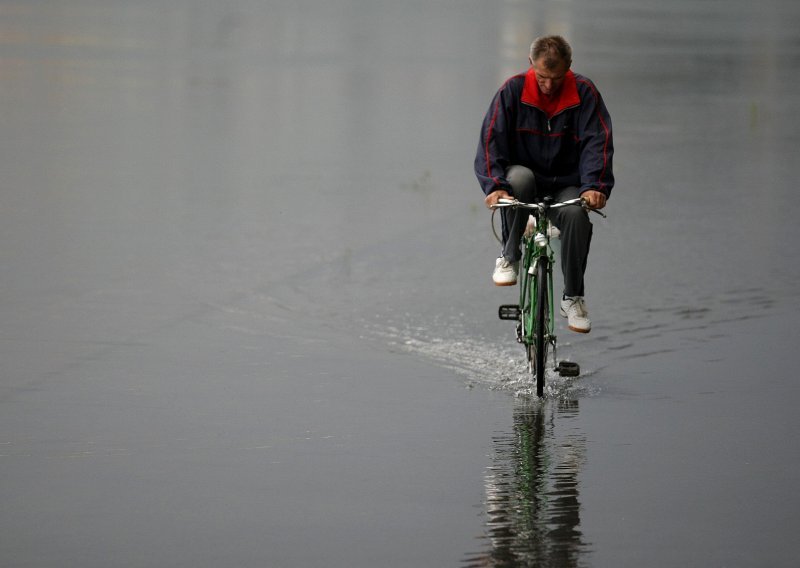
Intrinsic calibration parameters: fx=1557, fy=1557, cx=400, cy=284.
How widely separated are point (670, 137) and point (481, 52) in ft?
38.7

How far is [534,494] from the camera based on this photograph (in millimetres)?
5852

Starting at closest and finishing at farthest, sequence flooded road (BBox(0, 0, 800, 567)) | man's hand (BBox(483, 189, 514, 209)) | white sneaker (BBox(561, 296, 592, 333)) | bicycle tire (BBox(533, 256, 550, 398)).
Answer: flooded road (BBox(0, 0, 800, 567)) < bicycle tire (BBox(533, 256, 550, 398)) < man's hand (BBox(483, 189, 514, 209)) < white sneaker (BBox(561, 296, 592, 333))

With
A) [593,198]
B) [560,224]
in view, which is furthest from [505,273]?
[593,198]

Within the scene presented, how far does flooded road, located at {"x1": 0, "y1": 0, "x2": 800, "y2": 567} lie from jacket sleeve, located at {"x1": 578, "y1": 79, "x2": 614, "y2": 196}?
1.01m

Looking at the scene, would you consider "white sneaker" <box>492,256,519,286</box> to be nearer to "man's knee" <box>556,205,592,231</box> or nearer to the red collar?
"man's knee" <box>556,205,592,231</box>

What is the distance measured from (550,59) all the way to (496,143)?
499 millimetres

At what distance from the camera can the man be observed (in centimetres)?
731

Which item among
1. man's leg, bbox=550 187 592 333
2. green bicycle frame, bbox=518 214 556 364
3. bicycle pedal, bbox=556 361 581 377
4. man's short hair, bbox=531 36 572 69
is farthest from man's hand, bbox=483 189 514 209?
bicycle pedal, bbox=556 361 581 377

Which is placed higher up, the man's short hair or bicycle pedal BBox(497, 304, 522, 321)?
the man's short hair

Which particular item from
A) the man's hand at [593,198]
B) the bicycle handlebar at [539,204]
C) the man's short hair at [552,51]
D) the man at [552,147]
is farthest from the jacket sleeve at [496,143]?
the man's hand at [593,198]

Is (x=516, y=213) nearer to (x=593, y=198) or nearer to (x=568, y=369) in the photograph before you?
(x=593, y=198)

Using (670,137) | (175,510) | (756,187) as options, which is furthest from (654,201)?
(175,510)

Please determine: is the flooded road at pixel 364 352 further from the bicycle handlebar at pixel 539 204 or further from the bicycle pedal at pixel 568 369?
the bicycle handlebar at pixel 539 204

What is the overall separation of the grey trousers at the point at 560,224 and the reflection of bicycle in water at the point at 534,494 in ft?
2.33
